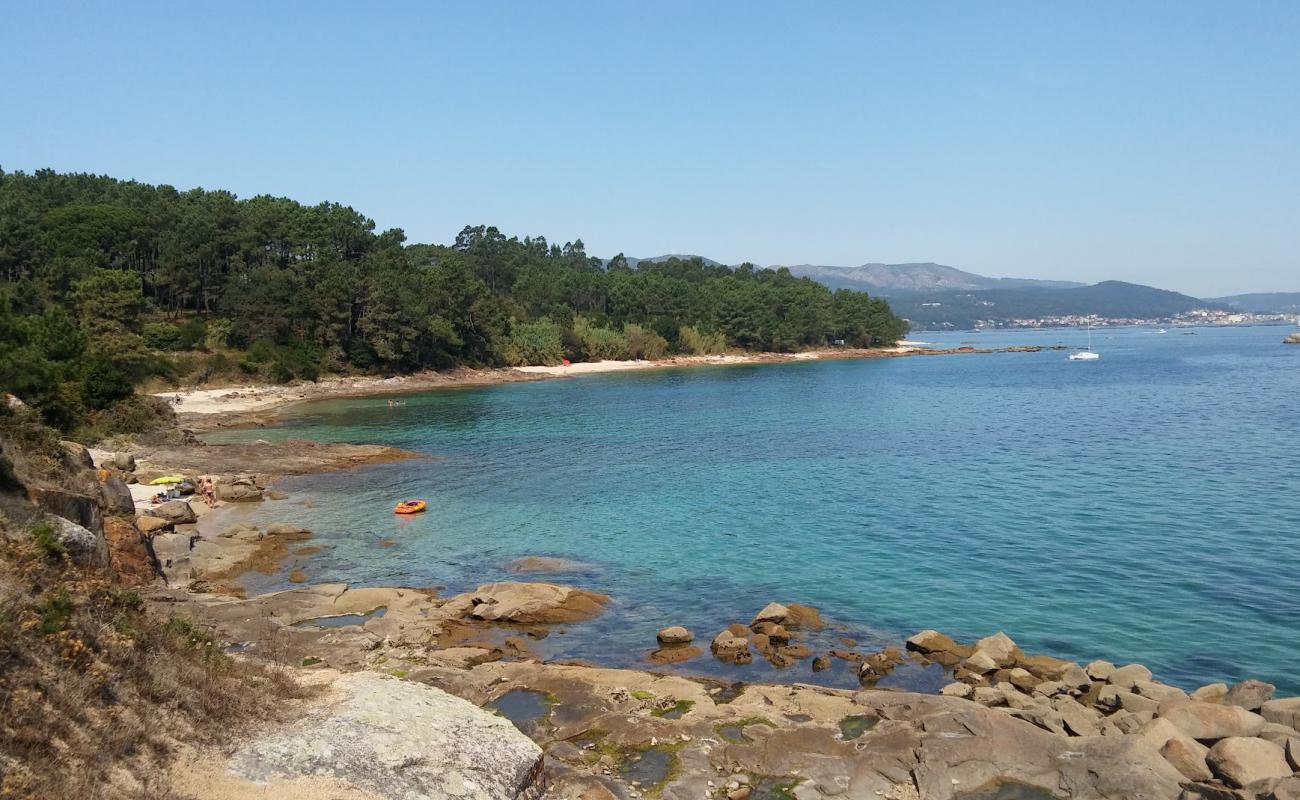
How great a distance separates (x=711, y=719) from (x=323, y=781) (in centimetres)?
817

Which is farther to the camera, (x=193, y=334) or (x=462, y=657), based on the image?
(x=193, y=334)

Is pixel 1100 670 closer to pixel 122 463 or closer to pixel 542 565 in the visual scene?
pixel 542 565

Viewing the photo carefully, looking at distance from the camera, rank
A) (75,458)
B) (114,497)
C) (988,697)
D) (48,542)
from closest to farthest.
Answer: (48,542) < (988,697) < (75,458) < (114,497)

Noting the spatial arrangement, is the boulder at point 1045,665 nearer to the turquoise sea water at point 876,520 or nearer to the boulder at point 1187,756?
the turquoise sea water at point 876,520

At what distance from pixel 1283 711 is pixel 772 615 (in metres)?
10.9

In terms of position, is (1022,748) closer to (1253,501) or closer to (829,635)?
(829,635)

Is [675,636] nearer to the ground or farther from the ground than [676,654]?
farther from the ground

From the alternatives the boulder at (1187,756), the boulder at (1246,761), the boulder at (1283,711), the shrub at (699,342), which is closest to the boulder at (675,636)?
the boulder at (1187,756)

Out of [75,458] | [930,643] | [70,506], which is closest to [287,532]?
[75,458]

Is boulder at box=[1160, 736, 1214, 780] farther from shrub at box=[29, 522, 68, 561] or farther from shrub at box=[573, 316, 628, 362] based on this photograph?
shrub at box=[573, 316, 628, 362]

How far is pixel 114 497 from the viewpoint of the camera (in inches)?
1049

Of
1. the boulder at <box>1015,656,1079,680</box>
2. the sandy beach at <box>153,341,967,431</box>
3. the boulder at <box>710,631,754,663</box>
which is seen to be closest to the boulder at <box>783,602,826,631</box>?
the boulder at <box>710,631,754,663</box>

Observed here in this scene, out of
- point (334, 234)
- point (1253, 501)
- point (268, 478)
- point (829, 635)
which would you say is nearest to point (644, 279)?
point (334, 234)

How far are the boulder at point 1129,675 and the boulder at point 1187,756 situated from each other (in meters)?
2.98
